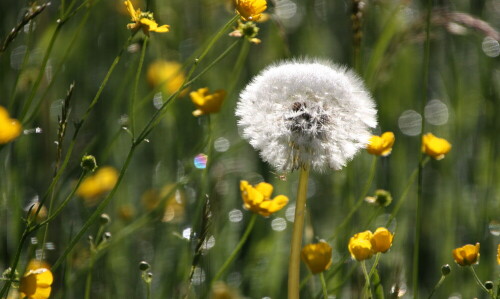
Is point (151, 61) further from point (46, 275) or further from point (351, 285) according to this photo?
point (46, 275)

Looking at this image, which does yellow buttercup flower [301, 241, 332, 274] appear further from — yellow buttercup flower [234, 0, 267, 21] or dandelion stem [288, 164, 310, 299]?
yellow buttercup flower [234, 0, 267, 21]

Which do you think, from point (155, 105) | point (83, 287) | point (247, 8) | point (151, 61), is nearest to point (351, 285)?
point (83, 287)

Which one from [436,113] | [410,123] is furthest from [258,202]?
[436,113]

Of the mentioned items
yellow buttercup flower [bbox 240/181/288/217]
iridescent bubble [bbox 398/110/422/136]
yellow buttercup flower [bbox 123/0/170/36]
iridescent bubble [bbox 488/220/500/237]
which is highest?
yellow buttercup flower [bbox 123/0/170/36]

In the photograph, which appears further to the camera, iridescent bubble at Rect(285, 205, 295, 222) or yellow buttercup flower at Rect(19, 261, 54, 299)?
iridescent bubble at Rect(285, 205, 295, 222)

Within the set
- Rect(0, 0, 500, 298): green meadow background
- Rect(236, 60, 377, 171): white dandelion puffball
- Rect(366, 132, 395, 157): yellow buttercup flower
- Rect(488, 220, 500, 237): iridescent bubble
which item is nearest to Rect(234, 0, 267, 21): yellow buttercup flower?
Rect(236, 60, 377, 171): white dandelion puffball

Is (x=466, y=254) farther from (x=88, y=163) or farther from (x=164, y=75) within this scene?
→ (x=164, y=75)

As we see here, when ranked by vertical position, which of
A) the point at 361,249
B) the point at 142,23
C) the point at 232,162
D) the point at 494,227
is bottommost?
the point at 494,227
